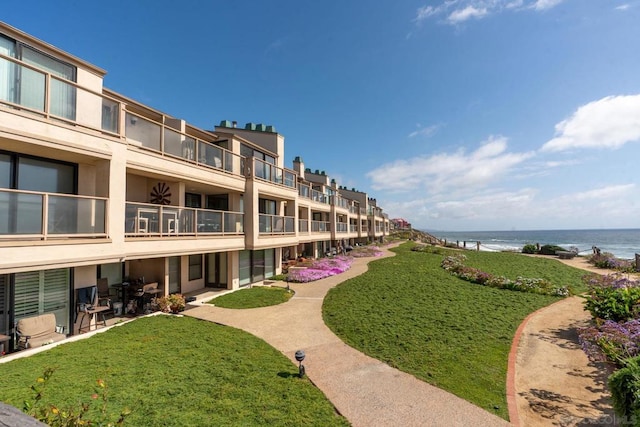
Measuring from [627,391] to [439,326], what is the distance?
18.8 feet

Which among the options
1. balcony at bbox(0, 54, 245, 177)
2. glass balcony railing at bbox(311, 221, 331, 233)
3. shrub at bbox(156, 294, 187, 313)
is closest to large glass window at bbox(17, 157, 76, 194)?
balcony at bbox(0, 54, 245, 177)

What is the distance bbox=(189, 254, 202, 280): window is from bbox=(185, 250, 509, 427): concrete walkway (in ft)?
15.3

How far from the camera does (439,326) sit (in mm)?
10406

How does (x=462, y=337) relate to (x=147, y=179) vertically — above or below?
below

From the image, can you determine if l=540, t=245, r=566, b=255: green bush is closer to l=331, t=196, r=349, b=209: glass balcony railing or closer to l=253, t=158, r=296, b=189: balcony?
l=331, t=196, r=349, b=209: glass balcony railing

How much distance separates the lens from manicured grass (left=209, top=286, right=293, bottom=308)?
1345cm

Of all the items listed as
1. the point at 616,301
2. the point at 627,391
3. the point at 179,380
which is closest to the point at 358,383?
the point at 179,380

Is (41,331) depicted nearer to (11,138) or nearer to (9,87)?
(11,138)

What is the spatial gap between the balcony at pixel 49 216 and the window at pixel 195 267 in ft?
23.0

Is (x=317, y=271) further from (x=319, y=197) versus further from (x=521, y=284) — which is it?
(x=521, y=284)

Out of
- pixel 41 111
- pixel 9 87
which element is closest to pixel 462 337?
pixel 41 111

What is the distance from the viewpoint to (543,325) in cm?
1096

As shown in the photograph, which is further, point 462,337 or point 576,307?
point 576,307

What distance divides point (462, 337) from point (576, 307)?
26.6ft
